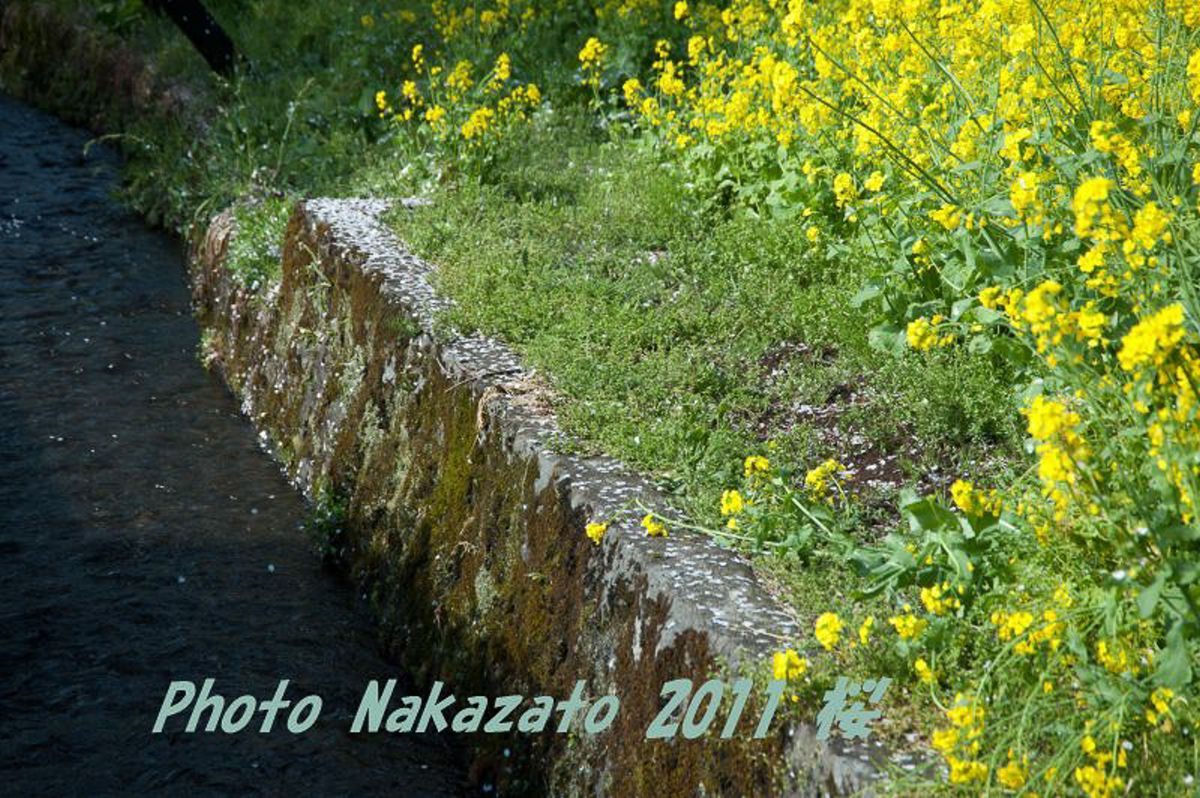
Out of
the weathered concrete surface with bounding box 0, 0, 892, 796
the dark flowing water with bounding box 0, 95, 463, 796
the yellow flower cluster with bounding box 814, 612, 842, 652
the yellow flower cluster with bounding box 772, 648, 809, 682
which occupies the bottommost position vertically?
the dark flowing water with bounding box 0, 95, 463, 796

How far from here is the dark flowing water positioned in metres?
4.31

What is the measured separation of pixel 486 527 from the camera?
4.60 metres

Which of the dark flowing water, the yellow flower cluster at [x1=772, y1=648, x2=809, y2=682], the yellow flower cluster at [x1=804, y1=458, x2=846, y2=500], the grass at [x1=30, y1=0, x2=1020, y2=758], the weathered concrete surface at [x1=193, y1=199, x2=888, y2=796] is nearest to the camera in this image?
the yellow flower cluster at [x1=772, y1=648, x2=809, y2=682]

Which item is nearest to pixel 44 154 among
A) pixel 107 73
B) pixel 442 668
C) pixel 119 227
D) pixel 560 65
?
pixel 107 73

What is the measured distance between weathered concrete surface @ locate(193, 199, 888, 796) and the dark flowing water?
0.26 m

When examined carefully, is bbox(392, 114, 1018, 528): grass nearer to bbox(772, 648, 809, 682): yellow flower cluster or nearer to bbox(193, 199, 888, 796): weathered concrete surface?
bbox(193, 199, 888, 796): weathered concrete surface

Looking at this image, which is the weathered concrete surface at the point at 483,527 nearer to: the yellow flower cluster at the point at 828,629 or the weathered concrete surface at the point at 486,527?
the weathered concrete surface at the point at 486,527

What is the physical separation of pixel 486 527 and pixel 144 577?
1414 mm

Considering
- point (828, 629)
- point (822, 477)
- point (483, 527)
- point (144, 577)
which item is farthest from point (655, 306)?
point (828, 629)

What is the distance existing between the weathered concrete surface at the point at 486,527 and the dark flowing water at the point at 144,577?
0.84 ft

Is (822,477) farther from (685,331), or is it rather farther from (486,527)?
(685,331)

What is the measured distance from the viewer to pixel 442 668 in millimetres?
4688

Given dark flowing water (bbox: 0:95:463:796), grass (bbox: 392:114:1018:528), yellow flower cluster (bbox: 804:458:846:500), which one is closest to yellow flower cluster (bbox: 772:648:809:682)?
yellow flower cluster (bbox: 804:458:846:500)

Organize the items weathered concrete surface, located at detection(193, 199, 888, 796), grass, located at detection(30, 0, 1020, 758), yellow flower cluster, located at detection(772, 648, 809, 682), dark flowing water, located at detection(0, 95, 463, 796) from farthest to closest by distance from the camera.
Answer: dark flowing water, located at detection(0, 95, 463, 796)
grass, located at detection(30, 0, 1020, 758)
weathered concrete surface, located at detection(193, 199, 888, 796)
yellow flower cluster, located at detection(772, 648, 809, 682)
